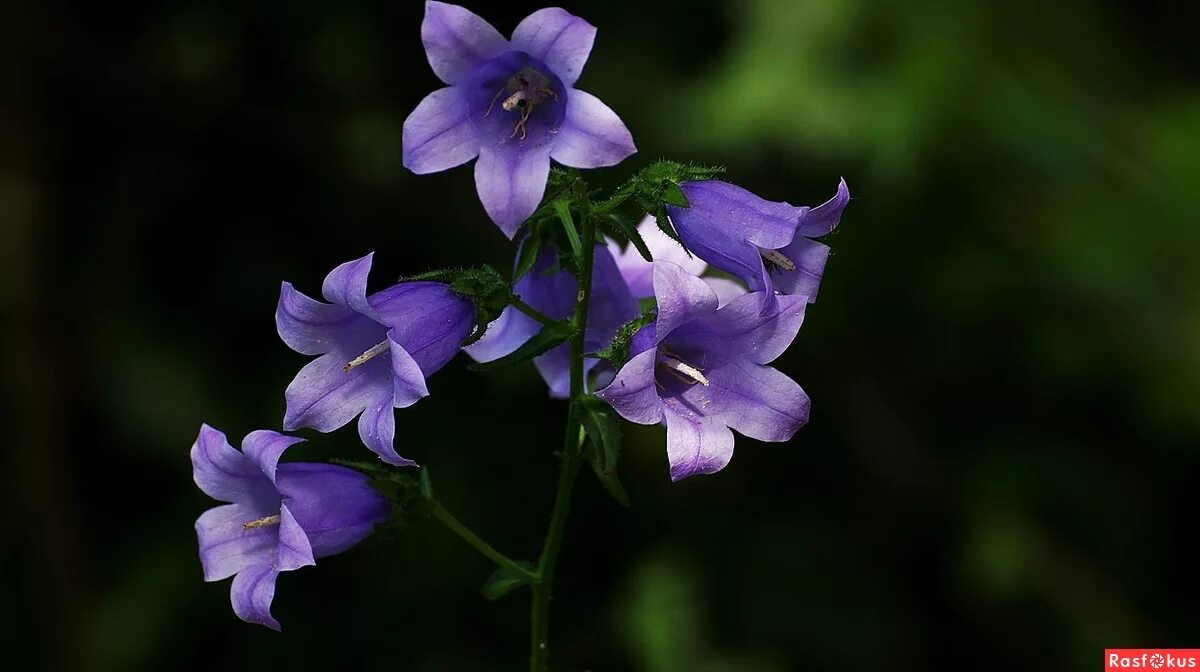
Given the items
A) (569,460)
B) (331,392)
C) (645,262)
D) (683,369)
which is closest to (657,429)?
(645,262)

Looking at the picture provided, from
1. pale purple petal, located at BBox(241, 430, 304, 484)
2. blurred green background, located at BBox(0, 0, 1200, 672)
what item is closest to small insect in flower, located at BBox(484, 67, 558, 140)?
pale purple petal, located at BBox(241, 430, 304, 484)

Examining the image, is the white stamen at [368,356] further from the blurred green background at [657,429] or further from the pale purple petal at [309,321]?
the blurred green background at [657,429]

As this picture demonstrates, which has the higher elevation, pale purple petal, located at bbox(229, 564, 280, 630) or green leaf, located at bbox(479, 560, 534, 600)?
pale purple petal, located at bbox(229, 564, 280, 630)

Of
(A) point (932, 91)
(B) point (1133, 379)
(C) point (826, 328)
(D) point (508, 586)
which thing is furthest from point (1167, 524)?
(D) point (508, 586)

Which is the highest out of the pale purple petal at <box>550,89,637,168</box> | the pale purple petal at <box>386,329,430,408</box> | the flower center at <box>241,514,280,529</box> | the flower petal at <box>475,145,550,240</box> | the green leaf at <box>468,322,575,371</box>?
the pale purple petal at <box>550,89,637,168</box>

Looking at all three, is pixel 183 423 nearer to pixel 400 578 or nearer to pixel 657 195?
pixel 400 578

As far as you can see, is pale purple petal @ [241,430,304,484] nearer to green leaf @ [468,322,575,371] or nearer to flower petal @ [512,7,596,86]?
green leaf @ [468,322,575,371]
